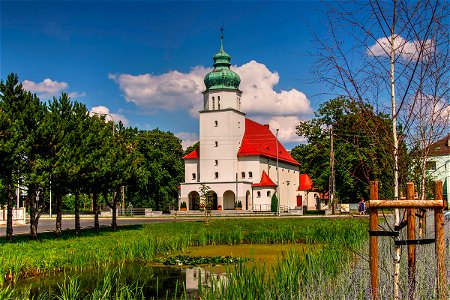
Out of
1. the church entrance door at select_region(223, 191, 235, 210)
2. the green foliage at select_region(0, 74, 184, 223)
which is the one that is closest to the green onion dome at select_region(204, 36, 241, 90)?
the church entrance door at select_region(223, 191, 235, 210)

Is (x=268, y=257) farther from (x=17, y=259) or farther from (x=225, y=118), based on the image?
(x=225, y=118)

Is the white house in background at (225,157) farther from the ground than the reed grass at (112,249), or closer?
farther from the ground

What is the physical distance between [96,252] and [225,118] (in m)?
52.7

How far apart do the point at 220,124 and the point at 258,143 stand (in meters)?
6.68

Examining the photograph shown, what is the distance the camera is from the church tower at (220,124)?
223 ft

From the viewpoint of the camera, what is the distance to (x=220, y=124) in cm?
6862

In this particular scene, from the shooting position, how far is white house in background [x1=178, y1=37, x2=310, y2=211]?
67.1 m

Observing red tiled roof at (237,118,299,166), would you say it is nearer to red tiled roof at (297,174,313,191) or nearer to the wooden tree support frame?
red tiled roof at (297,174,313,191)

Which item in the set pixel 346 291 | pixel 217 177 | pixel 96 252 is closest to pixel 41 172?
pixel 96 252

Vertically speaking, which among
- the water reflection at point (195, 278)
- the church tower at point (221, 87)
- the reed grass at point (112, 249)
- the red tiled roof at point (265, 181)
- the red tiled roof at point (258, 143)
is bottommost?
the water reflection at point (195, 278)

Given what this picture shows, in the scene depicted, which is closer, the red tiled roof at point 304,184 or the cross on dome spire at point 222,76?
the cross on dome spire at point 222,76

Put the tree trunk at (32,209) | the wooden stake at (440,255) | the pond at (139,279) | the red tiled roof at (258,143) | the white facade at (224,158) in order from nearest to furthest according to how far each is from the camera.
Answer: the wooden stake at (440,255) < the pond at (139,279) < the tree trunk at (32,209) < the white facade at (224,158) < the red tiled roof at (258,143)

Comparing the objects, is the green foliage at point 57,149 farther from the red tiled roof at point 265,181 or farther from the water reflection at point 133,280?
the red tiled roof at point 265,181

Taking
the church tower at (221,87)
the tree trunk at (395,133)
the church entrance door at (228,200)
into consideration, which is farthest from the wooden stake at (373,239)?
the church tower at (221,87)
